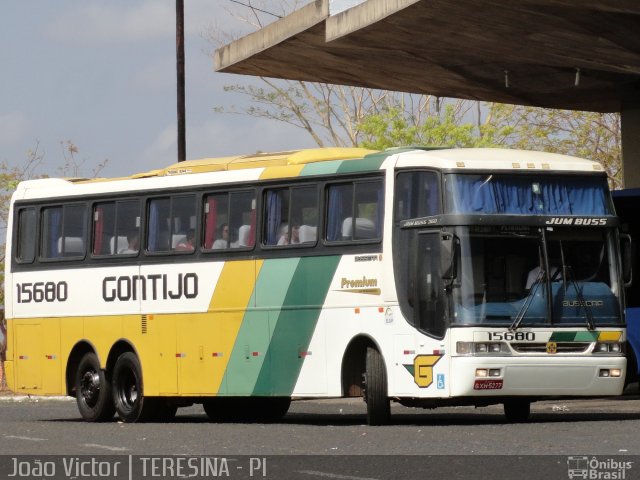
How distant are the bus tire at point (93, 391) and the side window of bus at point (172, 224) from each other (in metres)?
2.15

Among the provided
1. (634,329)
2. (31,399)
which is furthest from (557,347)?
(31,399)

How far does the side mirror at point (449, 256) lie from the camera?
59.8 feet

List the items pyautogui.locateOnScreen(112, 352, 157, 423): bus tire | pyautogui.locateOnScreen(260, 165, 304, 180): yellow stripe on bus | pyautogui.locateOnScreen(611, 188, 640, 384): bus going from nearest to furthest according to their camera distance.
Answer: pyautogui.locateOnScreen(260, 165, 304, 180): yellow stripe on bus < pyautogui.locateOnScreen(112, 352, 157, 423): bus tire < pyautogui.locateOnScreen(611, 188, 640, 384): bus

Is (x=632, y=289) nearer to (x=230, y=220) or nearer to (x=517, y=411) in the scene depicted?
(x=517, y=411)

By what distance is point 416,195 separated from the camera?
1888 cm

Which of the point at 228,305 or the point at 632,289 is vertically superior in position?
the point at 632,289

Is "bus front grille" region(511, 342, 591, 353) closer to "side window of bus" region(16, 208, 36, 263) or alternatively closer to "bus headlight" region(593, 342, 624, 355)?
"bus headlight" region(593, 342, 624, 355)

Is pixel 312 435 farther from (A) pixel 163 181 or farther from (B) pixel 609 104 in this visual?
(B) pixel 609 104

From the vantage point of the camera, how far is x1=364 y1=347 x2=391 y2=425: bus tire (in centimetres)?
1875

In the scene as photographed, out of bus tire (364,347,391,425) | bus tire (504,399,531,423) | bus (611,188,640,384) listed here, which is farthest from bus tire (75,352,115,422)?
bus (611,188,640,384)

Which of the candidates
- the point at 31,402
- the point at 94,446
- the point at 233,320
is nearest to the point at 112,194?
the point at 233,320

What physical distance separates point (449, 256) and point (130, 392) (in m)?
6.57

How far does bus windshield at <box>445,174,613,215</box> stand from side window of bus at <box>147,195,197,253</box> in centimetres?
455

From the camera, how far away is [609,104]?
3186 centimetres
